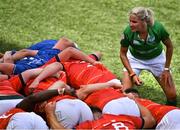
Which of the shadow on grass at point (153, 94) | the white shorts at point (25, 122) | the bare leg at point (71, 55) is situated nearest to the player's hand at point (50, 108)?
the white shorts at point (25, 122)

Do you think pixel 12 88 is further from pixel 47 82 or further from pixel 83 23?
pixel 83 23

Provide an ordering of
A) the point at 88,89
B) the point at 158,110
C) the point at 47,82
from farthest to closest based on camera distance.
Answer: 1. the point at 47,82
2. the point at 88,89
3. the point at 158,110

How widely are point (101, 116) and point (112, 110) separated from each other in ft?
0.32

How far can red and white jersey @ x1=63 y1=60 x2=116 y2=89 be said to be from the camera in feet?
14.5

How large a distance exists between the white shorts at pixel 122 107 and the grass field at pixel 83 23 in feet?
5.02

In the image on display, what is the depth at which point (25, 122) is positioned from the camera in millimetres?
3250

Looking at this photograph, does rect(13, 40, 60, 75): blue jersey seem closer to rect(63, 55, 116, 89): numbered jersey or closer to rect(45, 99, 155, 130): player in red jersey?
rect(63, 55, 116, 89): numbered jersey

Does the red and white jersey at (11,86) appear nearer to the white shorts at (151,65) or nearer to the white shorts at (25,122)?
the white shorts at (25,122)

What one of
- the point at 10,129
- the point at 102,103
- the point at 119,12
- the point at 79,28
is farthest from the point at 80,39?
the point at 10,129

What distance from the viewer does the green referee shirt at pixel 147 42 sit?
4.50 metres

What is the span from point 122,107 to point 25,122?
77cm

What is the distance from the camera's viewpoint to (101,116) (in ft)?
11.7

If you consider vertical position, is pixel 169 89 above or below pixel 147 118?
below

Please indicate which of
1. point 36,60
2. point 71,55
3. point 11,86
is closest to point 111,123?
point 11,86
